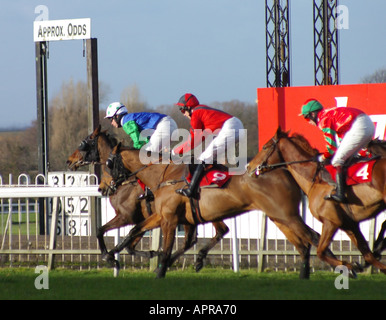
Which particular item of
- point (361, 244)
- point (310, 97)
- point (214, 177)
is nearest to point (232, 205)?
point (214, 177)

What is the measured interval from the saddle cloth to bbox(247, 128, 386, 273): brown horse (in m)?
0.05

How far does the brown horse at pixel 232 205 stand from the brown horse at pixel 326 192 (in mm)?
179

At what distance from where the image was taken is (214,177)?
901 cm

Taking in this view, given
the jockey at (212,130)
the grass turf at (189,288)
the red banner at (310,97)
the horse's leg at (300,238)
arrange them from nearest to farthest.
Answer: the grass turf at (189,288)
the horse's leg at (300,238)
the jockey at (212,130)
the red banner at (310,97)

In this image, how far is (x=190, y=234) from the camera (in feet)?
31.4

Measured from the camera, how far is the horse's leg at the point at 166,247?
8.85 metres

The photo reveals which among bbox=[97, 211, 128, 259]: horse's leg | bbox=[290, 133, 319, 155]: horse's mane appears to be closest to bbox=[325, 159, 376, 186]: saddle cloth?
bbox=[290, 133, 319, 155]: horse's mane

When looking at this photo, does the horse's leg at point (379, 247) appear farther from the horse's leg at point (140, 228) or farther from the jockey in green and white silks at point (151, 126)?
the jockey in green and white silks at point (151, 126)

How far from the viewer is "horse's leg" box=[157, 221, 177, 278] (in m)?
8.85

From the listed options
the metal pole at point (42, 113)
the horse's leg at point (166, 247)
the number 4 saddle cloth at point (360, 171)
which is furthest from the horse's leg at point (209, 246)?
the metal pole at point (42, 113)

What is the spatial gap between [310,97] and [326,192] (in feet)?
19.0

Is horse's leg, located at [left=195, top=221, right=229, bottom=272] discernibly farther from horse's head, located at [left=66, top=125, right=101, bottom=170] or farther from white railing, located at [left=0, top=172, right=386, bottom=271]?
horse's head, located at [left=66, top=125, right=101, bottom=170]

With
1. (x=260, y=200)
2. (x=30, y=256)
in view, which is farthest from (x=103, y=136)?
(x=260, y=200)

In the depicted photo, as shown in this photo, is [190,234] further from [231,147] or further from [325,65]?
[325,65]
